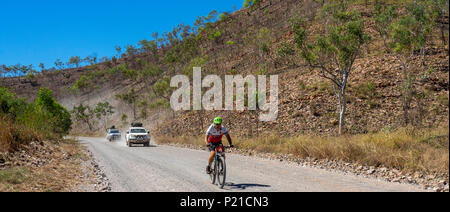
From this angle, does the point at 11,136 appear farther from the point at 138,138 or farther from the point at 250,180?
the point at 138,138

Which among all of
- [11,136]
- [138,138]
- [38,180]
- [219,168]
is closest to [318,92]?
[138,138]

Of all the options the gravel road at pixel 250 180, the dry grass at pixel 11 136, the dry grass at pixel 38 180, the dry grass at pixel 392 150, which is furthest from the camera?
the dry grass at pixel 11 136

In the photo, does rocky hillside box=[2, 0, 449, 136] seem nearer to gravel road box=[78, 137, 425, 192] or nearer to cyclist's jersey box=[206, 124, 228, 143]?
gravel road box=[78, 137, 425, 192]

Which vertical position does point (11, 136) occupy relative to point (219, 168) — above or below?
above

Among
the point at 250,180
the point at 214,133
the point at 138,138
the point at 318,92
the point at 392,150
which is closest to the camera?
the point at 214,133

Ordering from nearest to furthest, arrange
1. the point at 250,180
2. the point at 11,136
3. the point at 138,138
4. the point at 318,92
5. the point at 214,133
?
the point at 214,133 → the point at 250,180 → the point at 11,136 → the point at 138,138 → the point at 318,92

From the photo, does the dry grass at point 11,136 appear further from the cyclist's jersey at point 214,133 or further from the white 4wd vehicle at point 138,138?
the white 4wd vehicle at point 138,138

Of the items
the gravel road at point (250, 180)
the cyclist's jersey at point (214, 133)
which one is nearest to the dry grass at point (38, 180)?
the gravel road at point (250, 180)

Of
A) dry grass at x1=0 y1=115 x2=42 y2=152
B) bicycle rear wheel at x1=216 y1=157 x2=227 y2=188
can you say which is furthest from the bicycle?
dry grass at x1=0 y1=115 x2=42 y2=152

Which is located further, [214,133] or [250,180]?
[250,180]

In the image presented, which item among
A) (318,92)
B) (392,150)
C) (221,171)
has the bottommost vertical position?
(221,171)

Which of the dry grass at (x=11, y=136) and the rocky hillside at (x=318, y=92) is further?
the rocky hillside at (x=318, y=92)

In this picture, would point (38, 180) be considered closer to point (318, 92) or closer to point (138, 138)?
point (138, 138)

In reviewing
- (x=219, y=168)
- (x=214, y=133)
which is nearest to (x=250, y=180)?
(x=219, y=168)
